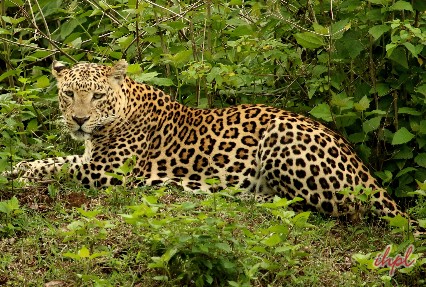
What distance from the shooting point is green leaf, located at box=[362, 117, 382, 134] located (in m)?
10.9

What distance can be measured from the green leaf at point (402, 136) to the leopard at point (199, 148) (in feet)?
1.49

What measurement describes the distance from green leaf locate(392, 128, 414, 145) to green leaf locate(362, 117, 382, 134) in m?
0.23

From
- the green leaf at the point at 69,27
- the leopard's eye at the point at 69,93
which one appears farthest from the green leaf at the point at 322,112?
the green leaf at the point at 69,27

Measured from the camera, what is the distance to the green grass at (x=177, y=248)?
26.8ft

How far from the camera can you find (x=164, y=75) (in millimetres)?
12828

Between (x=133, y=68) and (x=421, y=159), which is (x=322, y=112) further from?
(x=133, y=68)

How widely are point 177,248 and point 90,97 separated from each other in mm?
3535

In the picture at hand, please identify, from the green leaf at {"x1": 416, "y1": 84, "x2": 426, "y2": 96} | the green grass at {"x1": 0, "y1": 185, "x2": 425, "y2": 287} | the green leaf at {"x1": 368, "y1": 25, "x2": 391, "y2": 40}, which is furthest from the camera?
the green leaf at {"x1": 416, "y1": 84, "x2": 426, "y2": 96}

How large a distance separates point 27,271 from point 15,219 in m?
1.02

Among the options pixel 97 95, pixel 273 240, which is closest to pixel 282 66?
pixel 97 95

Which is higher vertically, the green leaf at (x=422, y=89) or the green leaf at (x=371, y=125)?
the green leaf at (x=422, y=89)

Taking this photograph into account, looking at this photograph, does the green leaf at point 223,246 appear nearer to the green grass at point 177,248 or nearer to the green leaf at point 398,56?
the green grass at point 177,248

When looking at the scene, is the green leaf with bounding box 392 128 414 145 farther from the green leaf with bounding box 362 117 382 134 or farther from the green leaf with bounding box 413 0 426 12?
the green leaf with bounding box 413 0 426 12

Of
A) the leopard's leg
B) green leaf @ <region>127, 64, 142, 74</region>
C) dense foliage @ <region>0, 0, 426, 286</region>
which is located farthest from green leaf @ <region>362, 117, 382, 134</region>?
the leopard's leg
